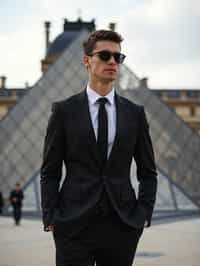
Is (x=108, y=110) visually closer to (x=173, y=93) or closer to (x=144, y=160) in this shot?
(x=144, y=160)

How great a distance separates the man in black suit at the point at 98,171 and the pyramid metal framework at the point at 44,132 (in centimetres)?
1575

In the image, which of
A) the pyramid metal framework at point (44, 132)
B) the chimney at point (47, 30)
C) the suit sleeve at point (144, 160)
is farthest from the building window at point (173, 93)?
the suit sleeve at point (144, 160)

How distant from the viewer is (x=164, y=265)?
727 cm

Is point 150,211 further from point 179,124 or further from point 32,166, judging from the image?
point 179,124

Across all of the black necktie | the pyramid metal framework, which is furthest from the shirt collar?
the pyramid metal framework

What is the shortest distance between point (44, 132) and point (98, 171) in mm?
20033

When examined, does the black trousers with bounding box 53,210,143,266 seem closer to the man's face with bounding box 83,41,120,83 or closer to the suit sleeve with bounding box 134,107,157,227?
the suit sleeve with bounding box 134,107,157,227

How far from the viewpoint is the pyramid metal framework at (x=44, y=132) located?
2006cm

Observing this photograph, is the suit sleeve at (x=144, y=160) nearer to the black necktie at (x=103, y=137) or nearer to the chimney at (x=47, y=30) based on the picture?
the black necktie at (x=103, y=137)

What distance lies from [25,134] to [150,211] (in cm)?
1985

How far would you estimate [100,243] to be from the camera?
279 centimetres

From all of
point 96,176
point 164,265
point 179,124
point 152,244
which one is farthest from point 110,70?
point 179,124

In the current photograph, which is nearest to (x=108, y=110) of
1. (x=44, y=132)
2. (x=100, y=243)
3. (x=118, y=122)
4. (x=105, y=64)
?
(x=118, y=122)

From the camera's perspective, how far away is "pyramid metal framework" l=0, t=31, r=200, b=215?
65.8 feet
